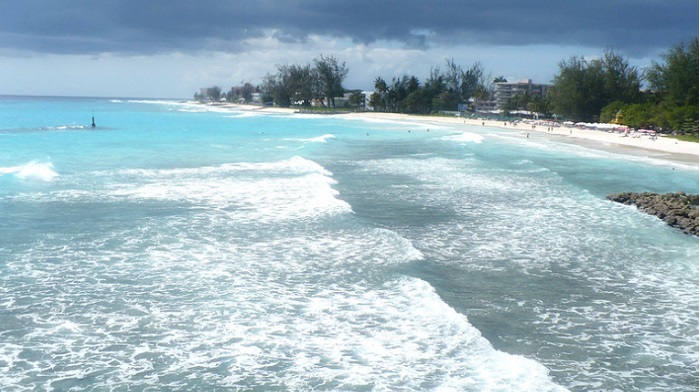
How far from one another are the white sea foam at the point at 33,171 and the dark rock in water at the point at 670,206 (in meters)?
26.6

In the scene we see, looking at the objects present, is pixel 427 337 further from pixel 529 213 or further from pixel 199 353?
pixel 529 213

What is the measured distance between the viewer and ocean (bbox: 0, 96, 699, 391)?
381 inches

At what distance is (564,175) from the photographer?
34.2 metres

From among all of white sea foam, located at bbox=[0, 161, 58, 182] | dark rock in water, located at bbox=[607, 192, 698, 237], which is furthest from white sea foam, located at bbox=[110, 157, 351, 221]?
dark rock in water, located at bbox=[607, 192, 698, 237]

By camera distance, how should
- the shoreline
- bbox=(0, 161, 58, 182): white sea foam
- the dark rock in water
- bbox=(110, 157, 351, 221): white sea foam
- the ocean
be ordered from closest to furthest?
the ocean < the dark rock in water < bbox=(110, 157, 351, 221): white sea foam < bbox=(0, 161, 58, 182): white sea foam < the shoreline

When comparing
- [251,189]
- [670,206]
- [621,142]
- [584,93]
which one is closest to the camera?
[670,206]

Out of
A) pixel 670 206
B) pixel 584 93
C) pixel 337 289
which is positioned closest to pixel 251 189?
pixel 337 289

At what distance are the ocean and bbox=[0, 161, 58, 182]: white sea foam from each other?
4.56 ft

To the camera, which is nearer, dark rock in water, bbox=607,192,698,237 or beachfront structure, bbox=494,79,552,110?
dark rock in water, bbox=607,192,698,237

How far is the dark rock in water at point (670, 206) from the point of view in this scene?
20.4 m

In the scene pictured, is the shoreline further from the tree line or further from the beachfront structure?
the beachfront structure

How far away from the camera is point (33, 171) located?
3159 centimetres

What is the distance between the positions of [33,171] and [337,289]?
975 inches

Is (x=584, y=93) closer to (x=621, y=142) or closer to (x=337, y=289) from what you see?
(x=621, y=142)
